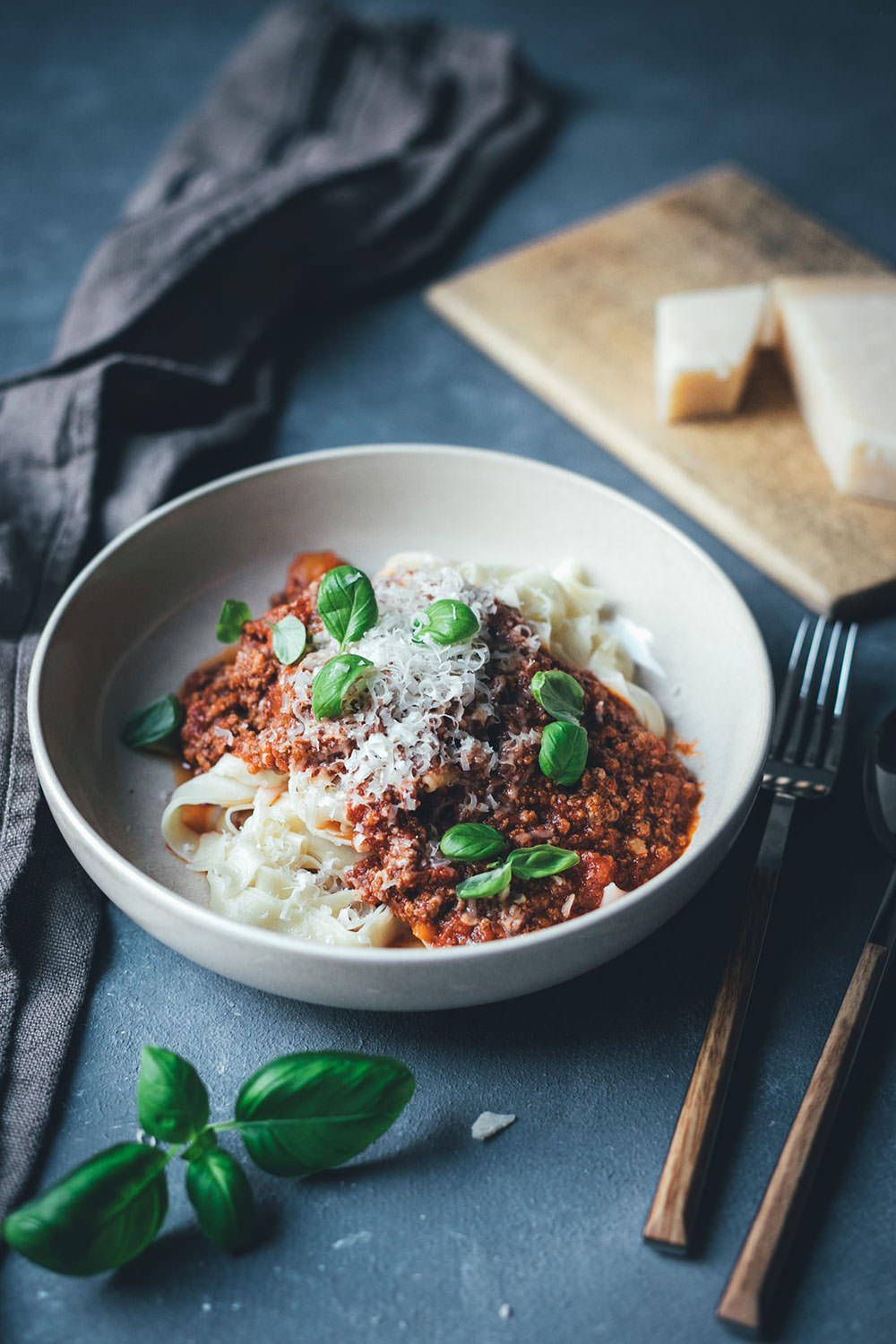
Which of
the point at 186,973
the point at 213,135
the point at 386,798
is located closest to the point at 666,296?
the point at 213,135

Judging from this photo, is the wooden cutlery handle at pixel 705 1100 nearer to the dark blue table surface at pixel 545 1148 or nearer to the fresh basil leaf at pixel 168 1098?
the dark blue table surface at pixel 545 1148

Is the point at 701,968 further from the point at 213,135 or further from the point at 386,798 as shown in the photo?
the point at 213,135

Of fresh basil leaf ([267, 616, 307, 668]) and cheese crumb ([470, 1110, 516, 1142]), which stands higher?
fresh basil leaf ([267, 616, 307, 668])

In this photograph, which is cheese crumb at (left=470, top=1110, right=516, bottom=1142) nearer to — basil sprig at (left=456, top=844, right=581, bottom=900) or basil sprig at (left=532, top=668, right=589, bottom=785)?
basil sprig at (left=456, top=844, right=581, bottom=900)

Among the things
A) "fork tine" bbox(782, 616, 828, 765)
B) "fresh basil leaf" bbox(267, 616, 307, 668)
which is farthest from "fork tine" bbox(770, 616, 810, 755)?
"fresh basil leaf" bbox(267, 616, 307, 668)

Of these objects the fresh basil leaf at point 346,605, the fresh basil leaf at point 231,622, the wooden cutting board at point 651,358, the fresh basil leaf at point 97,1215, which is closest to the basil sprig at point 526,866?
the fresh basil leaf at point 346,605
